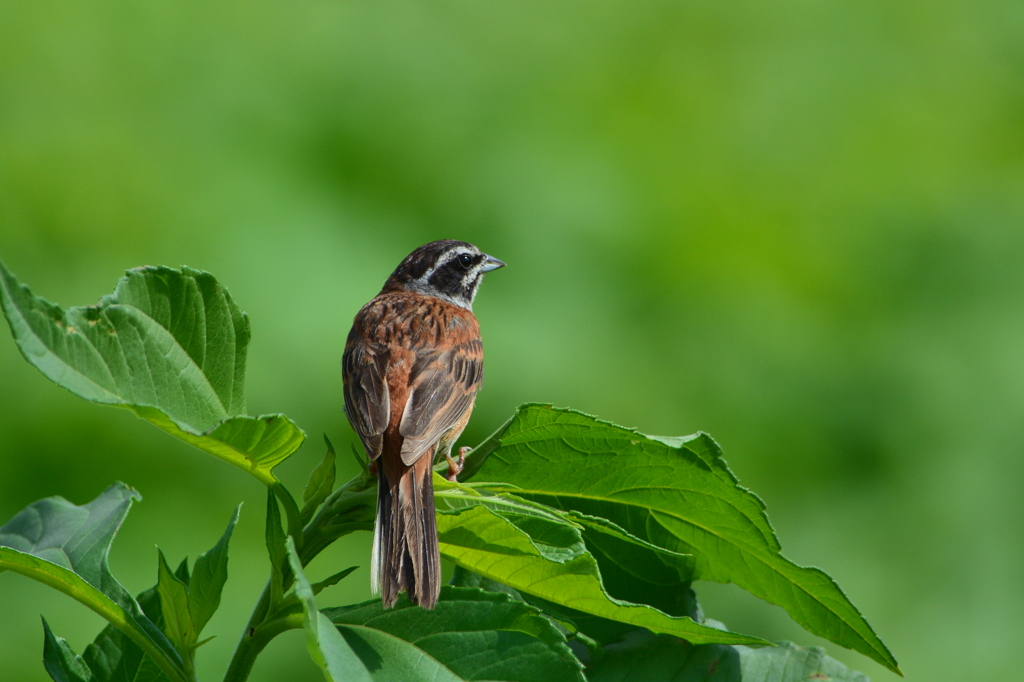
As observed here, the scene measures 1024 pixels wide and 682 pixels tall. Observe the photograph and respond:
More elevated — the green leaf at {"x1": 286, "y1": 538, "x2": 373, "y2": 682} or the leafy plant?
the leafy plant

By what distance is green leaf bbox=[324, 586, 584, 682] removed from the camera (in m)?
1.82

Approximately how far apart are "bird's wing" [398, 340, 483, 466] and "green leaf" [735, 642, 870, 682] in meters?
0.98

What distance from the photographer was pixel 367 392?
3.09 meters

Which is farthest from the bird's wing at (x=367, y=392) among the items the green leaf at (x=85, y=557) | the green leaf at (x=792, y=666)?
the green leaf at (x=792, y=666)

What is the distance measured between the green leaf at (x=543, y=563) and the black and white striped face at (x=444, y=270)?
9.15ft

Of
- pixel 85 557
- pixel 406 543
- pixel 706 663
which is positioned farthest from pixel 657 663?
pixel 85 557

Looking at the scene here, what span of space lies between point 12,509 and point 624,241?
4751 mm

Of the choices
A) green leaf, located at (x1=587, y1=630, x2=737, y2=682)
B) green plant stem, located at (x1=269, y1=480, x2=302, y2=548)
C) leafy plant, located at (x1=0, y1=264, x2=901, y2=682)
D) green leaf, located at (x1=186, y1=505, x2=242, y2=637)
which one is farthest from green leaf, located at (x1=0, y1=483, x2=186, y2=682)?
green leaf, located at (x1=587, y1=630, x2=737, y2=682)

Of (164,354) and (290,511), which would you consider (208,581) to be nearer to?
(290,511)

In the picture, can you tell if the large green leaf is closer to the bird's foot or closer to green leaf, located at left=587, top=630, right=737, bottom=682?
green leaf, located at left=587, top=630, right=737, bottom=682

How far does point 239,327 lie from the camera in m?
2.09

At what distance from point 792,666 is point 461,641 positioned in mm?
942

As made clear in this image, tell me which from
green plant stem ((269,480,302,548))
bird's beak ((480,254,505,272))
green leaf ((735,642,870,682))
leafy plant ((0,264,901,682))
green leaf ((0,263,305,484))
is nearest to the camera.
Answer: green leaf ((0,263,305,484))

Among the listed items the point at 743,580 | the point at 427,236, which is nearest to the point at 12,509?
the point at 427,236
